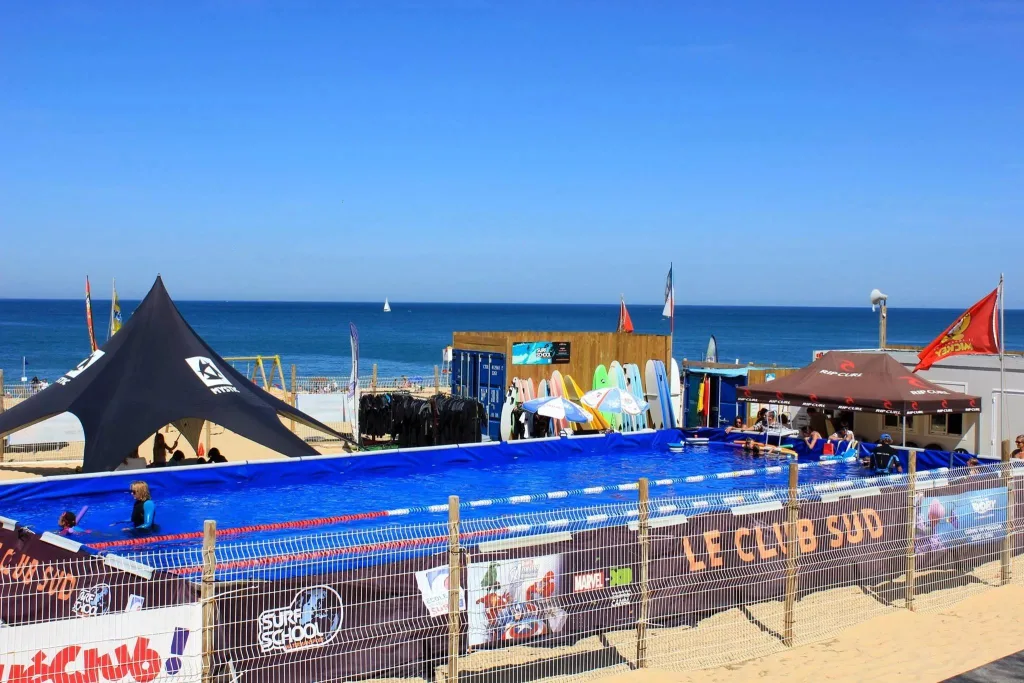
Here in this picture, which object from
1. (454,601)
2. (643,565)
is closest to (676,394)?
(643,565)

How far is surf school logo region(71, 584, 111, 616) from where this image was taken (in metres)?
6.93

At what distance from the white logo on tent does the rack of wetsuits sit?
232 inches

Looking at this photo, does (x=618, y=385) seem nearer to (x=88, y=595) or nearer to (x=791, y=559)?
(x=791, y=559)

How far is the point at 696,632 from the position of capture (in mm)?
8898

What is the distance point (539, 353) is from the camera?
2192 cm

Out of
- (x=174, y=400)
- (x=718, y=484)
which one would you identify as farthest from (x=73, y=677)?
(x=718, y=484)

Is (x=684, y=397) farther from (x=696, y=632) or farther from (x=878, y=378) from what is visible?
(x=696, y=632)

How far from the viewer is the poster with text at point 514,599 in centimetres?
766

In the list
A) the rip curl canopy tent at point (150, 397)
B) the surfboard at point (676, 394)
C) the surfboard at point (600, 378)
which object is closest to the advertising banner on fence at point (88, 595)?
the rip curl canopy tent at point (150, 397)

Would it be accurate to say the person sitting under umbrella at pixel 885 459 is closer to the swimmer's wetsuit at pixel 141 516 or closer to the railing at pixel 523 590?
the railing at pixel 523 590

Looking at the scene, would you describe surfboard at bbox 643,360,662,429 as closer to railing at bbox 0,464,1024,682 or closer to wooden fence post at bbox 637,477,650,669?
railing at bbox 0,464,1024,682

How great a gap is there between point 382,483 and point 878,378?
9187 mm

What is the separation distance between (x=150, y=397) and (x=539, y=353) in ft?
32.4

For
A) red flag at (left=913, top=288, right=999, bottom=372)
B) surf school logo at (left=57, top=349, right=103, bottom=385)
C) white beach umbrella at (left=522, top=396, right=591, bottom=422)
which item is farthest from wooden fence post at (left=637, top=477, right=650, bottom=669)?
surf school logo at (left=57, top=349, right=103, bottom=385)
